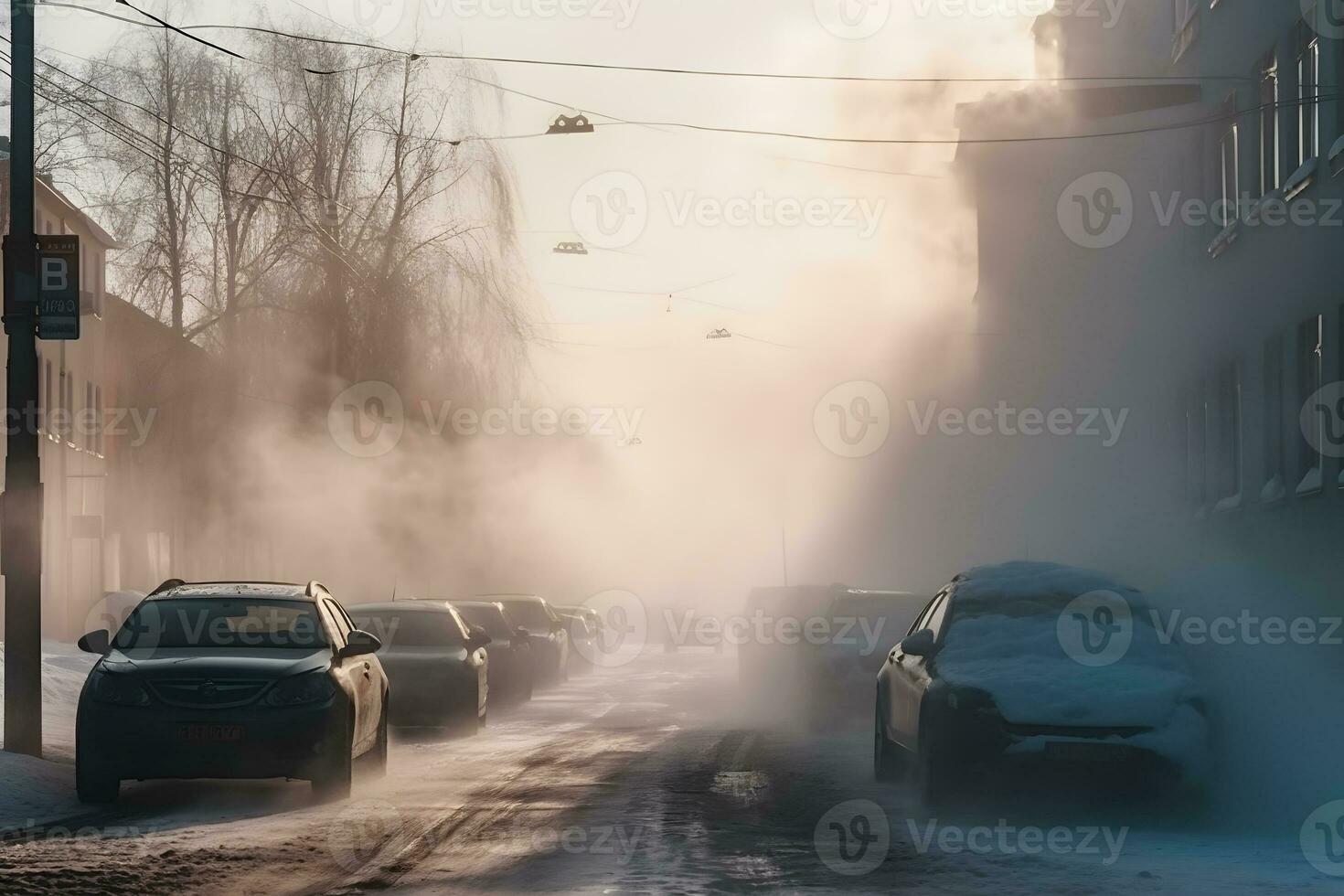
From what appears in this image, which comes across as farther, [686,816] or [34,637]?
[34,637]

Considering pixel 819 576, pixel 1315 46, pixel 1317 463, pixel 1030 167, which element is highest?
pixel 1030 167

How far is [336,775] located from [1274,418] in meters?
13.9

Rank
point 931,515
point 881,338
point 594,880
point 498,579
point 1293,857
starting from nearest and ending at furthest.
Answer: point 594,880 → point 1293,857 → point 498,579 → point 931,515 → point 881,338

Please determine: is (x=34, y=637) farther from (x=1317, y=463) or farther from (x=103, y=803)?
(x=1317, y=463)

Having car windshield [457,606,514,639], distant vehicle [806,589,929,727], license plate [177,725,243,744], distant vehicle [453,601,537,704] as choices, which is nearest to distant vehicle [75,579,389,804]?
license plate [177,725,243,744]

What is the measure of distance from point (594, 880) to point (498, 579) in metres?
41.0

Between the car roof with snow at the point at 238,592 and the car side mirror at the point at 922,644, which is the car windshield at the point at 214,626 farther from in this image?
the car side mirror at the point at 922,644

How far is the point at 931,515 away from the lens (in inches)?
2616

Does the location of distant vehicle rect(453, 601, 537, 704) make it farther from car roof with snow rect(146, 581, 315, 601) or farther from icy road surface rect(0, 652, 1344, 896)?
car roof with snow rect(146, 581, 315, 601)

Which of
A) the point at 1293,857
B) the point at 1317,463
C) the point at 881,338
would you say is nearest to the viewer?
the point at 1293,857

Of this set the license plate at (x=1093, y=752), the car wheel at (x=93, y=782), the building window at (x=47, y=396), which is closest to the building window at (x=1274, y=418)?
the license plate at (x=1093, y=752)

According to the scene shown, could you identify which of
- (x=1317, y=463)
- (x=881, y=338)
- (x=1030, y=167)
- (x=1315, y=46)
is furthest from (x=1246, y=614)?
(x=881, y=338)

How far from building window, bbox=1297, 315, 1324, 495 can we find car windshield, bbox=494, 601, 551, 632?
14038mm

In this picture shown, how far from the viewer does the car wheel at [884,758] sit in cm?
1365
